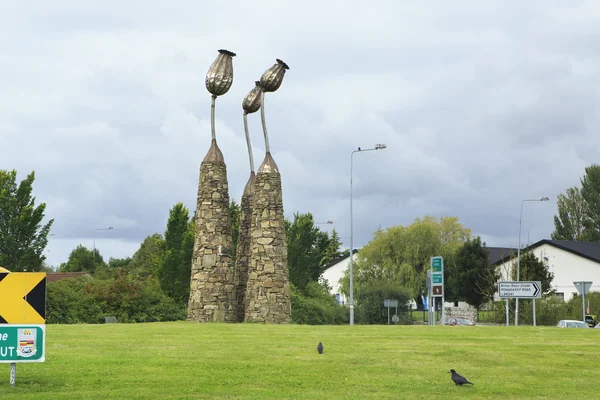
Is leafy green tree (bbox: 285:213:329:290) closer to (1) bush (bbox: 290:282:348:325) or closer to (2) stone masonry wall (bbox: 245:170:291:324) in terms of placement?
(1) bush (bbox: 290:282:348:325)

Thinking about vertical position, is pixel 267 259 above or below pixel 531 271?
above

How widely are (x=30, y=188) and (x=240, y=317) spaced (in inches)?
728

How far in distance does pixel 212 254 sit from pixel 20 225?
1748 centimetres

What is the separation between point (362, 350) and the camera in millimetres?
23219

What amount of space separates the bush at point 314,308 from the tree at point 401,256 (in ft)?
73.0

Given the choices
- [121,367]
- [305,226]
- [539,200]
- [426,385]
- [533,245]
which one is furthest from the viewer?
[533,245]

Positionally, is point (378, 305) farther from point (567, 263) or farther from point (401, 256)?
point (567, 263)

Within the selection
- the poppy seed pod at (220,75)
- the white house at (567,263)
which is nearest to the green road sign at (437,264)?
the poppy seed pod at (220,75)

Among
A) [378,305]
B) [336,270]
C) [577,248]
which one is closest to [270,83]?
[378,305]

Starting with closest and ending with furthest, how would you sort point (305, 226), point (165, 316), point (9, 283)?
1. point (9, 283)
2. point (165, 316)
3. point (305, 226)

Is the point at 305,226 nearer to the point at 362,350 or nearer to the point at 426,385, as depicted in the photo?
the point at 362,350

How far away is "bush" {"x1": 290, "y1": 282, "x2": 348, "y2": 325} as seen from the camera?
52078 millimetres

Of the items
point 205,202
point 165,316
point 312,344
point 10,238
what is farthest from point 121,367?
point 10,238

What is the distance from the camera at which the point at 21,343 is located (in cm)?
1567
